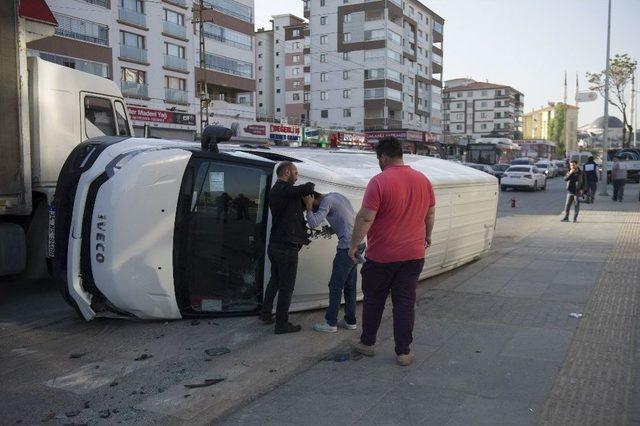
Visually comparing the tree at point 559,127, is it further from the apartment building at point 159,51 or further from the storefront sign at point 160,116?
the storefront sign at point 160,116

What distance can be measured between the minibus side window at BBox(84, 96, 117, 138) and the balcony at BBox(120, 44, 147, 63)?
34.6 meters

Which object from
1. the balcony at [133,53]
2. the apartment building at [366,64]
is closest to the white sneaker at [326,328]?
the balcony at [133,53]

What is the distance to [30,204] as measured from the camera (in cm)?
723

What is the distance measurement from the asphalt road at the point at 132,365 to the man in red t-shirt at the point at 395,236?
802mm

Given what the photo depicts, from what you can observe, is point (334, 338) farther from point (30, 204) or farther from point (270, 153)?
point (30, 204)

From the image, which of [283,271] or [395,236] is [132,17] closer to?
[283,271]

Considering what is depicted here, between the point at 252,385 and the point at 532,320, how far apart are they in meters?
3.21

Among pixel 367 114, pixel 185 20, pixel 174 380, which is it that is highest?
pixel 185 20

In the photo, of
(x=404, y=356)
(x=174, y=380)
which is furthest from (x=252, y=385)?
(x=404, y=356)

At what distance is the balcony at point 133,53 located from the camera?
1594 inches

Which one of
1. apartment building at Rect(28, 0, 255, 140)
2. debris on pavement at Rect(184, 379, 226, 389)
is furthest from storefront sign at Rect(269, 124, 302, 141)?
debris on pavement at Rect(184, 379, 226, 389)

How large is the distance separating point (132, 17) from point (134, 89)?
5169mm

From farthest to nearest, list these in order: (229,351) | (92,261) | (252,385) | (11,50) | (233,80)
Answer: (233,80) → (11,50) → (92,261) → (229,351) → (252,385)

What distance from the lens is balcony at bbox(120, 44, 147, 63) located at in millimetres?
40500
